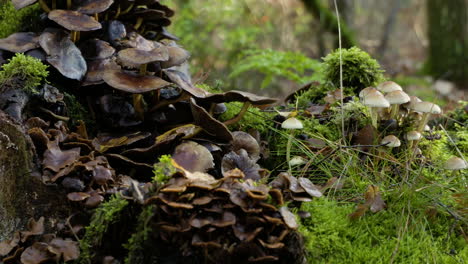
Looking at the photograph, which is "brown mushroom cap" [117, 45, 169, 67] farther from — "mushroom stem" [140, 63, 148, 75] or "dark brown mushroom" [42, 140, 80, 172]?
"dark brown mushroom" [42, 140, 80, 172]

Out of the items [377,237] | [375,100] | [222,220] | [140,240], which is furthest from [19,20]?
[377,237]

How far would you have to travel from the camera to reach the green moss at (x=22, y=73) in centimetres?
333

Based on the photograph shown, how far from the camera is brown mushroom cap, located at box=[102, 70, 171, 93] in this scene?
3189 mm

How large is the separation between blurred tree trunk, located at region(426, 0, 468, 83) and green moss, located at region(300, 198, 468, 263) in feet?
33.6

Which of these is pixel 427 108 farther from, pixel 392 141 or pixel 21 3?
pixel 21 3

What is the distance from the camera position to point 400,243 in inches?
A: 113

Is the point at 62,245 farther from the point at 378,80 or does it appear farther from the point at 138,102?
the point at 378,80

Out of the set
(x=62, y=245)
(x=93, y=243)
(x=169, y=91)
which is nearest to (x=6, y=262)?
(x=62, y=245)

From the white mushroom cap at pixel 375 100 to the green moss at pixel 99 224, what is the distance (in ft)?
6.61

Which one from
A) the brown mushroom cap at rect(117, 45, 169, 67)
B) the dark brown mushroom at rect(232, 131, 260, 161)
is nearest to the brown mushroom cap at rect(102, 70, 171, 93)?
the brown mushroom cap at rect(117, 45, 169, 67)

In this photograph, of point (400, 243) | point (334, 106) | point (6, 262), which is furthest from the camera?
point (334, 106)

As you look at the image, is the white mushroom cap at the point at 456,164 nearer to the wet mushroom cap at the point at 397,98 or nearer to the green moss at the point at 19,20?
the wet mushroom cap at the point at 397,98

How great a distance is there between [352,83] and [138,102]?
239cm

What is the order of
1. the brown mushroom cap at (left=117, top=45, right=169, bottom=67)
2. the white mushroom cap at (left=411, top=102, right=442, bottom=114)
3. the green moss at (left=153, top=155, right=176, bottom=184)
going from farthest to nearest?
the white mushroom cap at (left=411, top=102, right=442, bottom=114) < the brown mushroom cap at (left=117, top=45, right=169, bottom=67) < the green moss at (left=153, top=155, right=176, bottom=184)
